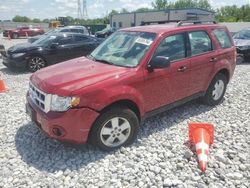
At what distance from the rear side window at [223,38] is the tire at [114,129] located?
9.21 feet

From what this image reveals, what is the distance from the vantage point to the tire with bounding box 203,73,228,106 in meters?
5.90

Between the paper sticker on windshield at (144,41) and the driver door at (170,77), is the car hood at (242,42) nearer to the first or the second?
the driver door at (170,77)

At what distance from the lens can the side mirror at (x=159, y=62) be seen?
4207 mm

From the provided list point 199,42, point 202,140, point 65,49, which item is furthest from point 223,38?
point 65,49

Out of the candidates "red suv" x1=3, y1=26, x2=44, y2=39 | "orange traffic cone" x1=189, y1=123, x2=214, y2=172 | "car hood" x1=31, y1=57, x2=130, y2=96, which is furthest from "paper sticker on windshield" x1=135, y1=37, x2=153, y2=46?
"red suv" x1=3, y1=26, x2=44, y2=39

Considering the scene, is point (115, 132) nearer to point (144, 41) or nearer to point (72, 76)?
point (72, 76)

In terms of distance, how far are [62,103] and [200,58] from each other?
285 cm

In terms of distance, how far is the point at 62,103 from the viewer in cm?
373

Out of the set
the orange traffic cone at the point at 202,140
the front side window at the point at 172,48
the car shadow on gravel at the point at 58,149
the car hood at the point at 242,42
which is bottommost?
the car shadow on gravel at the point at 58,149

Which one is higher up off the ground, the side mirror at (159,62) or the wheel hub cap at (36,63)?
the side mirror at (159,62)

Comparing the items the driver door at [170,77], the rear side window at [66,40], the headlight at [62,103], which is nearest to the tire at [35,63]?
the rear side window at [66,40]

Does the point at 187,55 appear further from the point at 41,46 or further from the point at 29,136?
the point at 41,46

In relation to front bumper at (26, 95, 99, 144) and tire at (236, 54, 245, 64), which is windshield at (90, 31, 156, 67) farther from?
tire at (236, 54, 245, 64)

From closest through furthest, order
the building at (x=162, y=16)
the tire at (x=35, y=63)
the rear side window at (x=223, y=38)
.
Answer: the rear side window at (x=223, y=38) < the tire at (x=35, y=63) < the building at (x=162, y=16)
